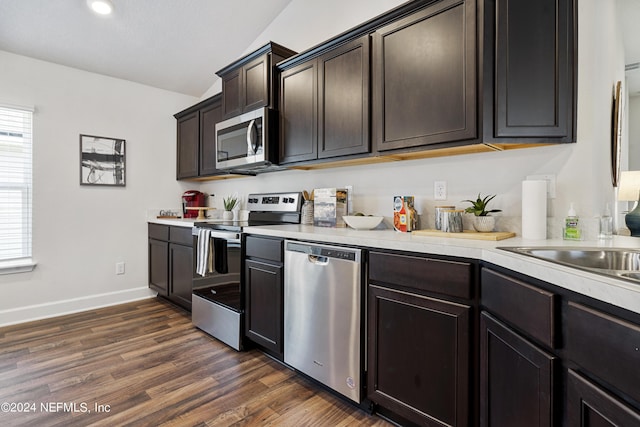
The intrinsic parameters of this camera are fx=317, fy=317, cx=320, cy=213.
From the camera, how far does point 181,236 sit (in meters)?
3.06

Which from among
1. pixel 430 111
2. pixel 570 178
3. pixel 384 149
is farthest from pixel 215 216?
pixel 570 178

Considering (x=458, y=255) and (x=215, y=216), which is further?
(x=215, y=216)

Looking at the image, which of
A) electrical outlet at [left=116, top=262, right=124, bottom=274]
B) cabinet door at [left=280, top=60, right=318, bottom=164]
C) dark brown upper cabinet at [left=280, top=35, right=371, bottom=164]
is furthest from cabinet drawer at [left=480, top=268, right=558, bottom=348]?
electrical outlet at [left=116, top=262, right=124, bottom=274]

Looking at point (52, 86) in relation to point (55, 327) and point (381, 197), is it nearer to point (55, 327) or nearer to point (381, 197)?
point (55, 327)

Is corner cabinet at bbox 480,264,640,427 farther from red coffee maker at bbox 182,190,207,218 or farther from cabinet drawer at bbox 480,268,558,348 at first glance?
red coffee maker at bbox 182,190,207,218

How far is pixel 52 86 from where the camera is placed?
3.10 meters

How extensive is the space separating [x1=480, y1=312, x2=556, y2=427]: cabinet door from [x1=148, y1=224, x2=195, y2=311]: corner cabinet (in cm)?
242

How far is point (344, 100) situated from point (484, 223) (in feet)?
3.79

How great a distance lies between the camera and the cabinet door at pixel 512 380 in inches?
36.6

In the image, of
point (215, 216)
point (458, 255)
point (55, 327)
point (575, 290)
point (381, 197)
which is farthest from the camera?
point (215, 216)

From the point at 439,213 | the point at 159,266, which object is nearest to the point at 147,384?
the point at 159,266

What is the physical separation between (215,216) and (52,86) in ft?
6.56

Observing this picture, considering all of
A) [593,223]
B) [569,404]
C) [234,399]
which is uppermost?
[593,223]

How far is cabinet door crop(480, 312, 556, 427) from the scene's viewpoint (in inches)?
36.6
